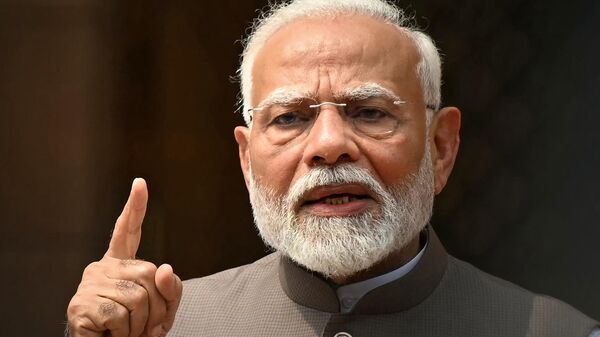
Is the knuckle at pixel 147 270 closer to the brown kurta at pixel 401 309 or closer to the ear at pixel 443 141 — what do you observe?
the brown kurta at pixel 401 309

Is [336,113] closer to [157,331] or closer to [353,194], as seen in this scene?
[353,194]

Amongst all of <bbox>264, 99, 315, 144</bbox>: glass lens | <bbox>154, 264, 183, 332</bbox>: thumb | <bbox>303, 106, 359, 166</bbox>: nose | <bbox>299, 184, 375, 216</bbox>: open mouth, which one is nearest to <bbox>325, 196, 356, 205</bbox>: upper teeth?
<bbox>299, 184, 375, 216</bbox>: open mouth

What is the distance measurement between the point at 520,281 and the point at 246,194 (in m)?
1.17

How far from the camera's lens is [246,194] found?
4039 mm

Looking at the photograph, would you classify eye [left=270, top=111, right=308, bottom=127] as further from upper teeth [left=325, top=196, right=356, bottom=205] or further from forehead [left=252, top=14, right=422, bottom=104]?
upper teeth [left=325, top=196, right=356, bottom=205]

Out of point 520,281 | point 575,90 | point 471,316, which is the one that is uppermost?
point 575,90

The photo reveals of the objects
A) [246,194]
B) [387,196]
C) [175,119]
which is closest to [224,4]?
[175,119]

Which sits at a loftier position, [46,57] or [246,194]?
[46,57]

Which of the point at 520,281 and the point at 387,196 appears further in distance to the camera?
the point at 520,281

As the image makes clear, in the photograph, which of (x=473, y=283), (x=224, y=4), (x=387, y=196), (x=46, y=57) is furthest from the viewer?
(x=224, y=4)

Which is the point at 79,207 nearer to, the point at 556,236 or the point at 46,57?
the point at 46,57

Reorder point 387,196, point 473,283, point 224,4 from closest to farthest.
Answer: point 387,196 → point 473,283 → point 224,4

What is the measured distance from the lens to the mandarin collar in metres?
2.73

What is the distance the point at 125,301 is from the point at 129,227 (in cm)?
24
